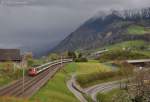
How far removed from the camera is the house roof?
170000 mm

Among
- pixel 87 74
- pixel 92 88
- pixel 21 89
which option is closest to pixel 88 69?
pixel 87 74

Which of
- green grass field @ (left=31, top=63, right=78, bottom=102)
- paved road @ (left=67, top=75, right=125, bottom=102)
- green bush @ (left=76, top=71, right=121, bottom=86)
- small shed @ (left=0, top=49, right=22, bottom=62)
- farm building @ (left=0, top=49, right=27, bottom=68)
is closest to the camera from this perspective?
green grass field @ (left=31, top=63, right=78, bottom=102)

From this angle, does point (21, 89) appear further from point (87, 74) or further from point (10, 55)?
point (10, 55)

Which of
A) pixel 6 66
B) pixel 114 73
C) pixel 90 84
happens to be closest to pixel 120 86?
pixel 90 84

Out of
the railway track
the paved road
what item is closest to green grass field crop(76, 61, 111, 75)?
the paved road

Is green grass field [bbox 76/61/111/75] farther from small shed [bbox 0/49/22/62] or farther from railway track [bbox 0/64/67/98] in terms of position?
railway track [bbox 0/64/67/98]

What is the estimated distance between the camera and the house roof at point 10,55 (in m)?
170

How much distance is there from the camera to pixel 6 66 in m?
138

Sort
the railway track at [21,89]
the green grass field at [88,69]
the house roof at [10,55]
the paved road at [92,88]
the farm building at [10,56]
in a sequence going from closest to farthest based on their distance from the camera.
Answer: the railway track at [21,89]
the paved road at [92,88]
the farm building at [10,56]
the house roof at [10,55]
the green grass field at [88,69]

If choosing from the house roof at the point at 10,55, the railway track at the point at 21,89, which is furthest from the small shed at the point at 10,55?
the railway track at the point at 21,89

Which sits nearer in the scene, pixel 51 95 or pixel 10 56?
pixel 51 95

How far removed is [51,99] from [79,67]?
317 feet

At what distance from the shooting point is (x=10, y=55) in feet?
569

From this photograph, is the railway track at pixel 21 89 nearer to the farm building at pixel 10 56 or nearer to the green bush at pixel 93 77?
the green bush at pixel 93 77
